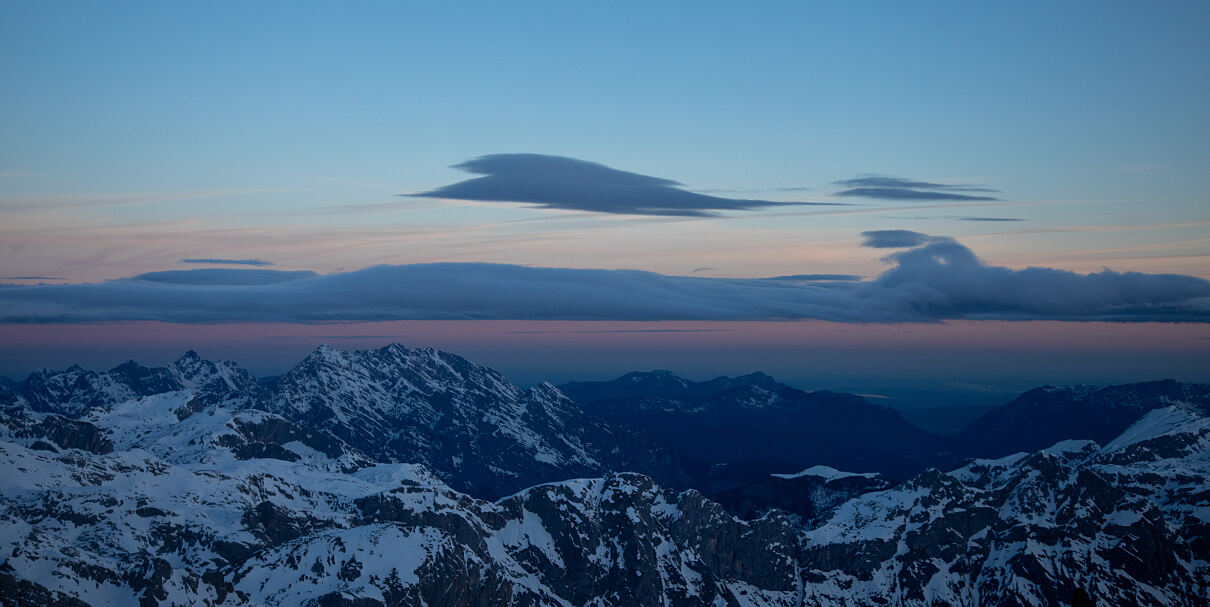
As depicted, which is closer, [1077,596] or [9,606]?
[1077,596]

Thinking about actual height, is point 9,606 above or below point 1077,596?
below

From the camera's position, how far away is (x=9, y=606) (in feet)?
647

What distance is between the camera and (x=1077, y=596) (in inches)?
2035

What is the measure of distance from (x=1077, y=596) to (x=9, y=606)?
220 m
